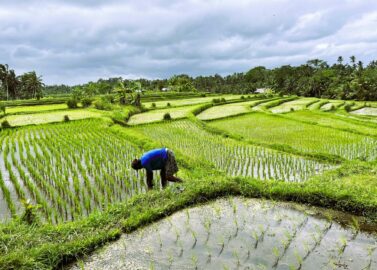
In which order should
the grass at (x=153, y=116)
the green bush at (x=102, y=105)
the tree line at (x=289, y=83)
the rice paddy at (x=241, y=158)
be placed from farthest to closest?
1. the tree line at (x=289, y=83)
2. the green bush at (x=102, y=105)
3. the grass at (x=153, y=116)
4. the rice paddy at (x=241, y=158)

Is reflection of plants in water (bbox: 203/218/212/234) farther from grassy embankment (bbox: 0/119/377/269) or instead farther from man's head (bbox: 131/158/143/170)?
man's head (bbox: 131/158/143/170)

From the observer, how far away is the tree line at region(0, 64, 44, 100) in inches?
1631

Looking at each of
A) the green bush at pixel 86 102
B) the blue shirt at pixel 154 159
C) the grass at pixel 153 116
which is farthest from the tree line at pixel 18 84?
the blue shirt at pixel 154 159

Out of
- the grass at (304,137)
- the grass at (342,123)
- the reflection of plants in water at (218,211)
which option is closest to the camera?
the reflection of plants in water at (218,211)

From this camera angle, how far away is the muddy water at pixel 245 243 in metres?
3.59

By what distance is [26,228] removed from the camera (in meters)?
4.33

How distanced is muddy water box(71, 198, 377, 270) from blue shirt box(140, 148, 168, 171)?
1.09 metres

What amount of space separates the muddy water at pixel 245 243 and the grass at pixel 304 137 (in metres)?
5.58

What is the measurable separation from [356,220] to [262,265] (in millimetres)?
1995

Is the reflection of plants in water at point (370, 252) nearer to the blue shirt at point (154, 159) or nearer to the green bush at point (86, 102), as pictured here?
the blue shirt at point (154, 159)

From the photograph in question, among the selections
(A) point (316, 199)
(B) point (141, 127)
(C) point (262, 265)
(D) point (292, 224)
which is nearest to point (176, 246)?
(C) point (262, 265)

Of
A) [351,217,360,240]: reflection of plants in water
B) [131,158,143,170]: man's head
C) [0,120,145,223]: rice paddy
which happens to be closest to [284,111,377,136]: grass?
[351,217,360,240]: reflection of plants in water

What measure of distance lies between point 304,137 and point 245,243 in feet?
30.8

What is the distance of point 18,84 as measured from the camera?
146 feet
